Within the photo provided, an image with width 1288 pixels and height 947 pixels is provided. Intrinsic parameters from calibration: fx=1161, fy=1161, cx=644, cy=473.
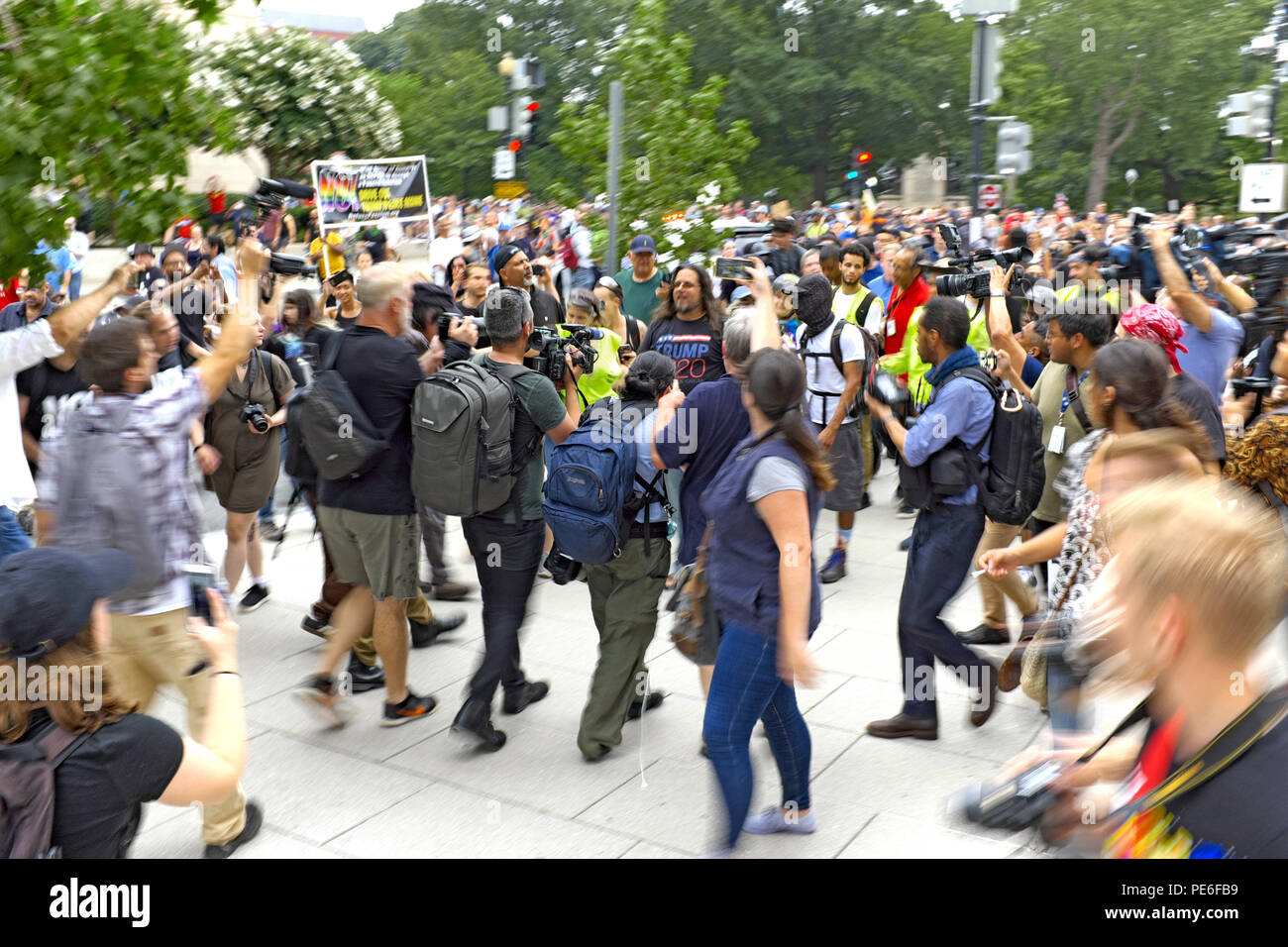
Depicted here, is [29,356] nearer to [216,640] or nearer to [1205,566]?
[216,640]

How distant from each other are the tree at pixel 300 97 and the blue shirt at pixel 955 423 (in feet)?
61.3

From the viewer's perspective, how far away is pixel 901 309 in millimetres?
8211

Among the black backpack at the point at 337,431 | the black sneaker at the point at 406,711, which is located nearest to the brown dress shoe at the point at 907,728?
the black sneaker at the point at 406,711

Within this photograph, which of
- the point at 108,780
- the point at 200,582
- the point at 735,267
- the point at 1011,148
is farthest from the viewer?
the point at 1011,148

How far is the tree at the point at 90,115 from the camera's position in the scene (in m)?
3.87

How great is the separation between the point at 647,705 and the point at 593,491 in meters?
1.33

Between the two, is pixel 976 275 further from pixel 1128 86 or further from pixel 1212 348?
pixel 1128 86

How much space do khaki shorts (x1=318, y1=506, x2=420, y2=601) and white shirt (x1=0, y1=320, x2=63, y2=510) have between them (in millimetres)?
1298

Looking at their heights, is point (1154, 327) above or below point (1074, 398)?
above

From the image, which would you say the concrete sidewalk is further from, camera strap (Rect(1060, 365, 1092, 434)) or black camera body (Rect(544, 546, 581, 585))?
camera strap (Rect(1060, 365, 1092, 434))

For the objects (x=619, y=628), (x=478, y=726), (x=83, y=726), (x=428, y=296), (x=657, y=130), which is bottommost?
(x=478, y=726)

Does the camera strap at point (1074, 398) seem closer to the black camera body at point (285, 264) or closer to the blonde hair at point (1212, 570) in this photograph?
the blonde hair at point (1212, 570)

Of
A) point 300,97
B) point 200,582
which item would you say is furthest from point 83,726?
point 300,97
